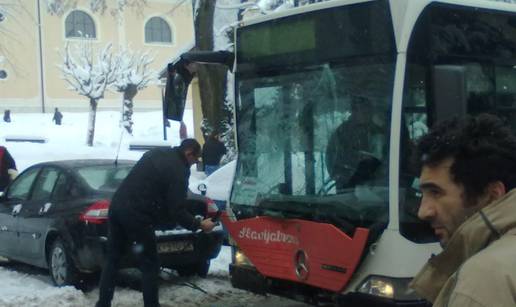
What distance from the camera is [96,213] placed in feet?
26.1

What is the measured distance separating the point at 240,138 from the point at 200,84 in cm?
1069

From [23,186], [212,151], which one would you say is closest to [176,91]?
[23,186]

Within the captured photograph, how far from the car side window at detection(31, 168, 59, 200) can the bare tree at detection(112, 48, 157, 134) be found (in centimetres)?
3595

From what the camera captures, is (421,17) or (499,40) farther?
(499,40)

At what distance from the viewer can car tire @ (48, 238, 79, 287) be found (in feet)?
26.7

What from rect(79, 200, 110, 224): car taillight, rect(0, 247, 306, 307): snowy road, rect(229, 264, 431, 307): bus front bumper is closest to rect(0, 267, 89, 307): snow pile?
rect(0, 247, 306, 307): snowy road

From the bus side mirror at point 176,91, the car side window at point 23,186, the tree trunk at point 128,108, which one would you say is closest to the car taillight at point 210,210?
the bus side mirror at point 176,91

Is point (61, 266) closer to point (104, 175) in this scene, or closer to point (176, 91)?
point (104, 175)

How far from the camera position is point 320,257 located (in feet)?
18.4

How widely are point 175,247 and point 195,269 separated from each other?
754mm

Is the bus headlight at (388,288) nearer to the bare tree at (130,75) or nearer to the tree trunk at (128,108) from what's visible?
the tree trunk at (128,108)

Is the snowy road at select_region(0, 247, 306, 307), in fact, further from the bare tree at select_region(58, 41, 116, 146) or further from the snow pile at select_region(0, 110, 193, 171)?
the bare tree at select_region(58, 41, 116, 146)

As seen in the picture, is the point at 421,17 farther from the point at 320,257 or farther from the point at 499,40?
the point at 320,257

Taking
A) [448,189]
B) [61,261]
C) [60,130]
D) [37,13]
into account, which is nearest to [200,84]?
[61,261]
